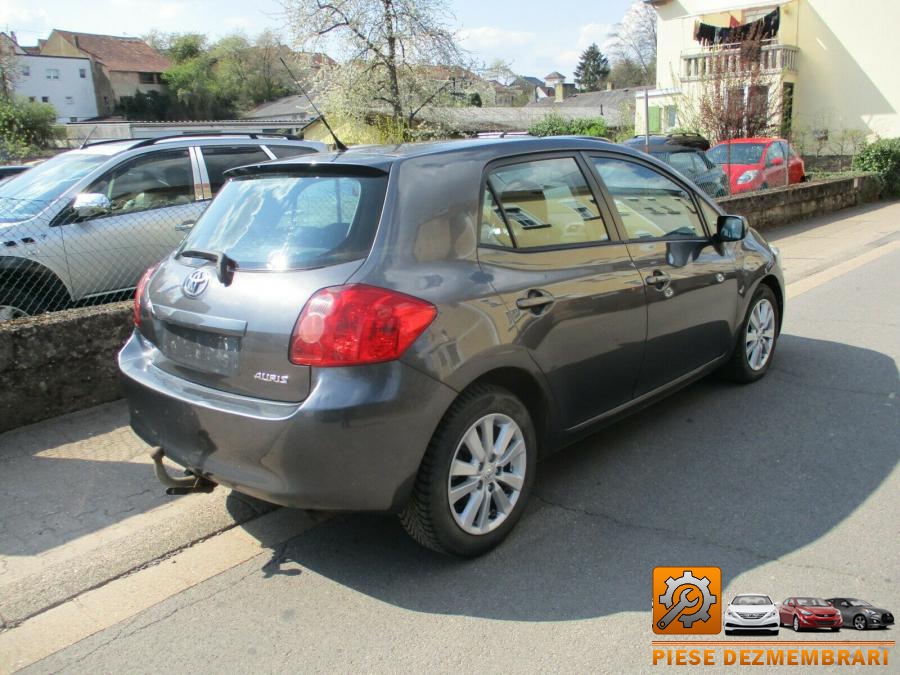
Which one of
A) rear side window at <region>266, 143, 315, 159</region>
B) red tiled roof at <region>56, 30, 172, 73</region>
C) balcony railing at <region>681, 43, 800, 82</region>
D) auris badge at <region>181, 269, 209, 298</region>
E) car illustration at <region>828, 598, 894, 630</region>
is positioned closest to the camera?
car illustration at <region>828, 598, 894, 630</region>

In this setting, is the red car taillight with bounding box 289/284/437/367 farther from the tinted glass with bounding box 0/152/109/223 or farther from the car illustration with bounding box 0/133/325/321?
the tinted glass with bounding box 0/152/109/223

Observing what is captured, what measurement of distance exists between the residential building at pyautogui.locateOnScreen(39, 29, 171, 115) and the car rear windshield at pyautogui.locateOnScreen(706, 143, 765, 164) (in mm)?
84203

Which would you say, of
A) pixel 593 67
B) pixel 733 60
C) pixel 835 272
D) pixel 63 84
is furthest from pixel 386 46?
pixel 593 67

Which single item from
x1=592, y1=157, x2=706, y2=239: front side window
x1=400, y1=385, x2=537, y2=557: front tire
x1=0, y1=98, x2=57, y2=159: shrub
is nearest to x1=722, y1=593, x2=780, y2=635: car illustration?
x1=400, y1=385, x2=537, y2=557: front tire

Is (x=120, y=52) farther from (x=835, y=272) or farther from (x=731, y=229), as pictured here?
(x=731, y=229)

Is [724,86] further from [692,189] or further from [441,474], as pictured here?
[441,474]

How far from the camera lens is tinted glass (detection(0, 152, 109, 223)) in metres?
6.73

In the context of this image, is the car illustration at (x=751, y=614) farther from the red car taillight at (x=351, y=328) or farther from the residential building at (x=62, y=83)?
the residential building at (x=62, y=83)

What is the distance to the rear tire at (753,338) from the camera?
17.2 feet

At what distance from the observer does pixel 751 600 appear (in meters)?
3.03

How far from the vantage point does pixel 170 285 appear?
357cm

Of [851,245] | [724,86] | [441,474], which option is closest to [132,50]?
[724,86]

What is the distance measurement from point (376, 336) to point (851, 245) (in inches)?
429

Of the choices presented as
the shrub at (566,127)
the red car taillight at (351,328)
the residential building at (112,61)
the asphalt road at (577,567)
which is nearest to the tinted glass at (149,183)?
the asphalt road at (577,567)
